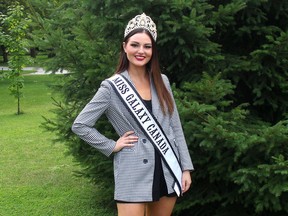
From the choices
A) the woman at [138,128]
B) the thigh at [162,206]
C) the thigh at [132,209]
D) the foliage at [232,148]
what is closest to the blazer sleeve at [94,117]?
the woman at [138,128]

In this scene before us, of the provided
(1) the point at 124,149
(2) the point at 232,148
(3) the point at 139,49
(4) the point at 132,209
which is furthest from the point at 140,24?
(2) the point at 232,148

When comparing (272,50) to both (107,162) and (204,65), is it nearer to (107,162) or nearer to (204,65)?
(204,65)

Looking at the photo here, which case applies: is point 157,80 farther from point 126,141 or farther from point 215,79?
point 215,79

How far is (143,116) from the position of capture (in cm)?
276

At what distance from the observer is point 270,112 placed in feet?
14.5

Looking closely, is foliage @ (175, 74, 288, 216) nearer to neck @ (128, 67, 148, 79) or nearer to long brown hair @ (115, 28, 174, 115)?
long brown hair @ (115, 28, 174, 115)

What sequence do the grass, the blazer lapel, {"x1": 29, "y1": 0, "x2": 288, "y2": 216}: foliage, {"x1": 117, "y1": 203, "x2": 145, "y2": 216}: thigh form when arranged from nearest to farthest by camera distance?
{"x1": 117, "y1": 203, "x2": 145, "y2": 216}: thigh → the blazer lapel → {"x1": 29, "y1": 0, "x2": 288, "y2": 216}: foliage → the grass

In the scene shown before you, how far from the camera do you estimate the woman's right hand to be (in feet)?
8.88

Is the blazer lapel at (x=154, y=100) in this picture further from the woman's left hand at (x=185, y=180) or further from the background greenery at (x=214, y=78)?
the background greenery at (x=214, y=78)

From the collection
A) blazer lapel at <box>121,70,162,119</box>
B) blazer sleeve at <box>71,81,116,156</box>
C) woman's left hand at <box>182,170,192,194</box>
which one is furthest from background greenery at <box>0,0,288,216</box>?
blazer sleeve at <box>71,81,116,156</box>

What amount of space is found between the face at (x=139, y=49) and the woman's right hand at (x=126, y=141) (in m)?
0.44

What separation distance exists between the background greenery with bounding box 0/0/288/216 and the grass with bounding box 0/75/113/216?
92cm

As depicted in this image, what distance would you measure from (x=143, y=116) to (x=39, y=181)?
432 centimetres

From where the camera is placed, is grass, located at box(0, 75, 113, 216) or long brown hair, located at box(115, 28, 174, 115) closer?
long brown hair, located at box(115, 28, 174, 115)
